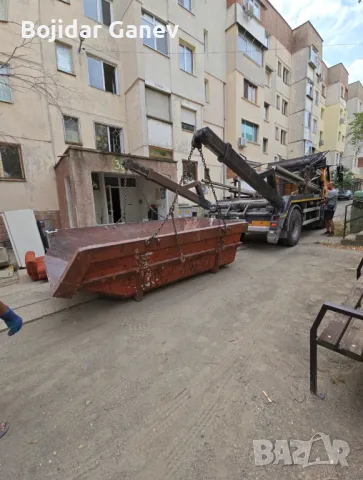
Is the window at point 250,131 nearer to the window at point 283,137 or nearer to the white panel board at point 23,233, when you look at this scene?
the window at point 283,137

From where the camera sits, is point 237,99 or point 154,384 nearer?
point 154,384

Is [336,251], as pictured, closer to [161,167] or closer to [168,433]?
[168,433]

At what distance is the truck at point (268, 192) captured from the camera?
14.4 ft

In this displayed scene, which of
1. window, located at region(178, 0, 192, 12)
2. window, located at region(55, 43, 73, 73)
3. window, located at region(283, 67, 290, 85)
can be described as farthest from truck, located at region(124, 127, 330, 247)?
window, located at region(283, 67, 290, 85)

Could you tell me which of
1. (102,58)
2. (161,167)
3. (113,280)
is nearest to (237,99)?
(102,58)

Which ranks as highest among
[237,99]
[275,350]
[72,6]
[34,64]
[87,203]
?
[72,6]

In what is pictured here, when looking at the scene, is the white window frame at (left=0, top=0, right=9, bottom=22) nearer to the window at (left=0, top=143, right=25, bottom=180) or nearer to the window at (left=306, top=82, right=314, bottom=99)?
the window at (left=0, top=143, right=25, bottom=180)

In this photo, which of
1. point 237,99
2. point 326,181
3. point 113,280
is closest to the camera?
point 113,280

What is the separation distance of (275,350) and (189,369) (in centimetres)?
97

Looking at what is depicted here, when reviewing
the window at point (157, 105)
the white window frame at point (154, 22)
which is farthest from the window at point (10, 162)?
the white window frame at point (154, 22)

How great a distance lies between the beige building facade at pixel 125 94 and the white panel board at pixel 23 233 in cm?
155

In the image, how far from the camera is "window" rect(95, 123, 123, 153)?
1067 centimetres

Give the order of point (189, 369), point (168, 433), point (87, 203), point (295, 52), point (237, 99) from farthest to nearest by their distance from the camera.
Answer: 1. point (295, 52)
2. point (237, 99)
3. point (87, 203)
4. point (189, 369)
5. point (168, 433)

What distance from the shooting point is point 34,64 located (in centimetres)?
860
